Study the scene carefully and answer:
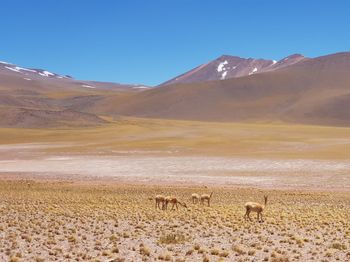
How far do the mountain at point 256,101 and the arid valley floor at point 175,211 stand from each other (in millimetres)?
95307

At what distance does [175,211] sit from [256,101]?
155989 millimetres

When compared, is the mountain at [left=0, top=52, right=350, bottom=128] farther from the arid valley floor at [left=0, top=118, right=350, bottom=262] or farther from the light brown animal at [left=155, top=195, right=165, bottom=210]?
the light brown animal at [left=155, top=195, right=165, bottom=210]

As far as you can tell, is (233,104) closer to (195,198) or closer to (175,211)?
(195,198)

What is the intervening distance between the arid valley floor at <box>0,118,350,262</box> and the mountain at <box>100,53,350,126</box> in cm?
9531

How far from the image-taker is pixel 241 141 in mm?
75938

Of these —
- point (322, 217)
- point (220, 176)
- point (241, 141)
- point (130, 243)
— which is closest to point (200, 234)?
point (130, 243)

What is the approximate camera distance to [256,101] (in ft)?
571

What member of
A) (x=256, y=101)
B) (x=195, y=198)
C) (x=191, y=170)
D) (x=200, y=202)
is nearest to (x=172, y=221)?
(x=200, y=202)

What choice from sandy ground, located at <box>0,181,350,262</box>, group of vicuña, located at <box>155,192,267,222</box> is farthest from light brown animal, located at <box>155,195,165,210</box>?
sandy ground, located at <box>0,181,350,262</box>

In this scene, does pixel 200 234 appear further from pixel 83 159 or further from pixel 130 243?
pixel 83 159

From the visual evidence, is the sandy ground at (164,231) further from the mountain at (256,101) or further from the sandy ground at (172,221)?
the mountain at (256,101)

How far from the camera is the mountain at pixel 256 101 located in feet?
502

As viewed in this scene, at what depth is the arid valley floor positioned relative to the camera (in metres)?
13.3

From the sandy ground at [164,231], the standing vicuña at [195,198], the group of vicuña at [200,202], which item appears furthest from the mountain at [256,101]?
the sandy ground at [164,231]
